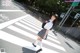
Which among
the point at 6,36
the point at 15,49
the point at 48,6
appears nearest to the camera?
the point at 15,49

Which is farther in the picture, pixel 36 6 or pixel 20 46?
pixel 36 6

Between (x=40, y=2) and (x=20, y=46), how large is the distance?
19059 millimetres

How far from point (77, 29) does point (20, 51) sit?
11.9 m

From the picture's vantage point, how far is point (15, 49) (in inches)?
325

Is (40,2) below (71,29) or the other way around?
the other way around

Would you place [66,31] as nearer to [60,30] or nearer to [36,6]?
[60,30]

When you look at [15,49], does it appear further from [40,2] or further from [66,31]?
[40,2]

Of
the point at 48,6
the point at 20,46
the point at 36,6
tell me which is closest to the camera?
the point at 20,46

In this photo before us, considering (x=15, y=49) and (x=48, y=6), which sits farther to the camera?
(x=48, y=6)

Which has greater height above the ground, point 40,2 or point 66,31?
point 40,2

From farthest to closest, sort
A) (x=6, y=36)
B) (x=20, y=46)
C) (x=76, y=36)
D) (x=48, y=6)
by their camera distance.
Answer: (x=48, y=6) < (x=76, y=36) < (x=6, y=36) < (x=20, y=46)

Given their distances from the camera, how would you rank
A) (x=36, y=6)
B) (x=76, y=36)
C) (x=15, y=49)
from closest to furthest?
(x=15, y=49) → (x=76, y=36) → (x=36, y=6)

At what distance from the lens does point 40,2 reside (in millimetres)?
27484

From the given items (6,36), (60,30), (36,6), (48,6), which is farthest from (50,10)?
(6,36)
